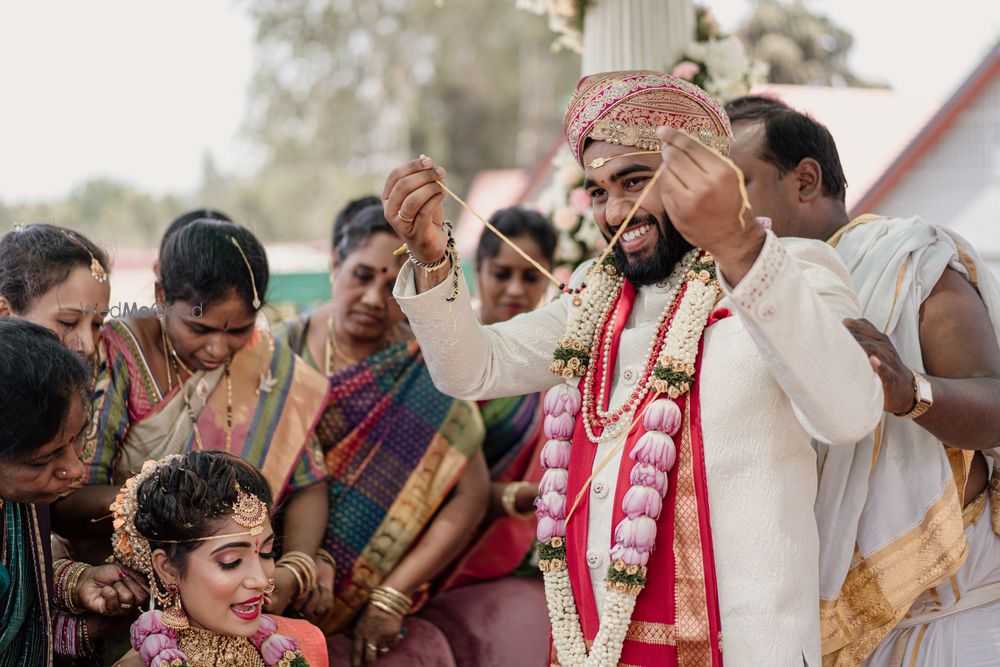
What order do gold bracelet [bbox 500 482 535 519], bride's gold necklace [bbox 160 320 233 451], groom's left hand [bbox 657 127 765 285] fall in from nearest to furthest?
groom's left hand [bbox 657 127 765 285] < bride's gold necklace [bbox 160 320 233 451] < gold bracelet [bbox 500 482 535 519]

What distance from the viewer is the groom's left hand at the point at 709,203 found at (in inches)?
78.5

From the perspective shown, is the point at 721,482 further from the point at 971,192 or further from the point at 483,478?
the point at 971,192

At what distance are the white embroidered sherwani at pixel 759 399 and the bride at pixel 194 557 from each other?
66 centimetres

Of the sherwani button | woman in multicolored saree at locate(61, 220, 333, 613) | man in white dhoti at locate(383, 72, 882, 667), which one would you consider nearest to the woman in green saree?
woman in multicolored saree at locate(61, 220, 333, 613)

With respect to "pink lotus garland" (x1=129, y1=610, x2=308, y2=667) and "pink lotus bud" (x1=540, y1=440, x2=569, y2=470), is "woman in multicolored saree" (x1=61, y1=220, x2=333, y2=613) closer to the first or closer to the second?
"pink lotus garland" (x1=129, y1=610, x2=308, y2=667)

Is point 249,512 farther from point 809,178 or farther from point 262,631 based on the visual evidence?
point 809,178

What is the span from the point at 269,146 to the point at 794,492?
1197 inches

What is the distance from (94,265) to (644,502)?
1782 millimetres

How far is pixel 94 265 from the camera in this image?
10.4ft

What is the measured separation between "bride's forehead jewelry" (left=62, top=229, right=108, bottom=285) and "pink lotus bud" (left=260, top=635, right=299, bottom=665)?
1.13 m

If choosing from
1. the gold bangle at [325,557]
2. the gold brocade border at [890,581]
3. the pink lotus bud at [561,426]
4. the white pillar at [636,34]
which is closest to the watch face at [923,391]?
the gold brocade border at [890,581]

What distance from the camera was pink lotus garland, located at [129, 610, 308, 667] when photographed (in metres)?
2.73

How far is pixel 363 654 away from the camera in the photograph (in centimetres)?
349

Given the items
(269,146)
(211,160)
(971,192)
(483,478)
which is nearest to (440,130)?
(269,146)
